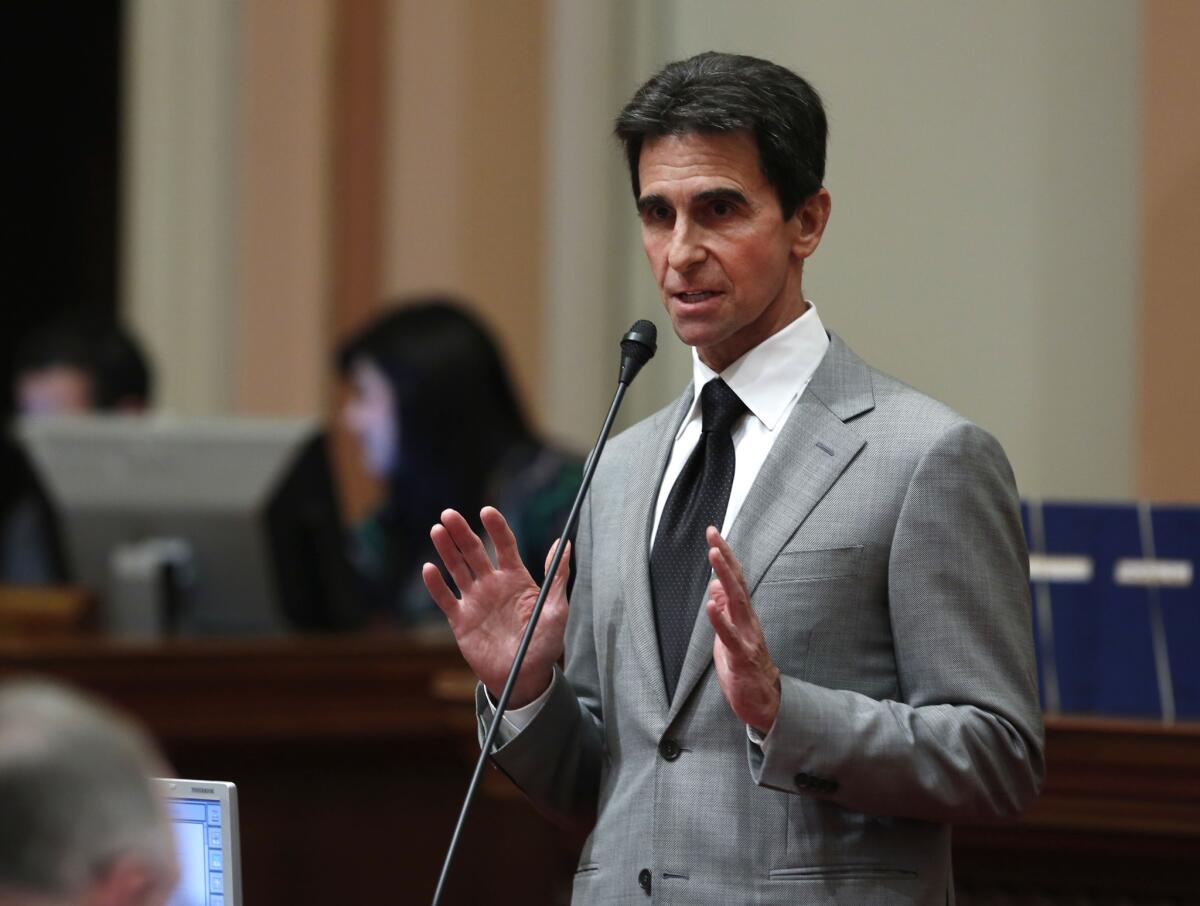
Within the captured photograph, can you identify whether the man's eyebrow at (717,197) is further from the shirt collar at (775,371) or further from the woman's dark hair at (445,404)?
the woman's dark hair at (445,404)

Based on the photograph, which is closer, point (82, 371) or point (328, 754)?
point (328, 754)

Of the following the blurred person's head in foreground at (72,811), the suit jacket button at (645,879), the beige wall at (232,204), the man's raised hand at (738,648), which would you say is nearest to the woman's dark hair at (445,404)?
the beige wall at (232,204)

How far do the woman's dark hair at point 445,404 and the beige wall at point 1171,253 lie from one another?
5.63ft

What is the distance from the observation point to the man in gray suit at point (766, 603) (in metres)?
1.79

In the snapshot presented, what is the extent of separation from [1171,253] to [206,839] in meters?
2.64

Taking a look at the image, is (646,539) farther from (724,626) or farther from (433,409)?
(433,409)

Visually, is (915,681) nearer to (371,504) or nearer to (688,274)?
(688,274)


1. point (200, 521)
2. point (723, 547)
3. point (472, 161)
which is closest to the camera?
point (723, 547)

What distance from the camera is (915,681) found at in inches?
72.9

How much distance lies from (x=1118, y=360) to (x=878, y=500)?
215 cm

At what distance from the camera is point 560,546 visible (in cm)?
189

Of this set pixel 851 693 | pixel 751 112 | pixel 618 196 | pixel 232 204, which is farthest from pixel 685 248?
pixel 232 204

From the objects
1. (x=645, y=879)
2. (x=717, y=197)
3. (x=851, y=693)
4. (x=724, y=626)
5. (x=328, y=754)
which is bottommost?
(x=328, y=754)

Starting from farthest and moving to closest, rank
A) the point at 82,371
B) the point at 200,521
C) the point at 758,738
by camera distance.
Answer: the point at 82,371, the point at 200,521, the point at 758,738
